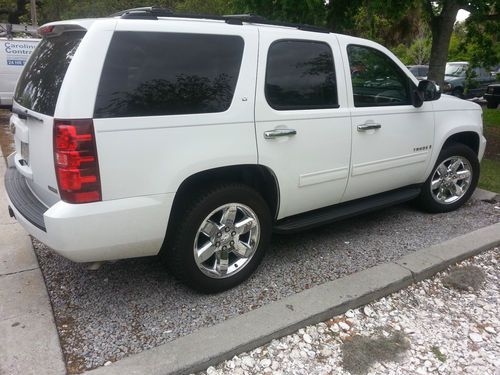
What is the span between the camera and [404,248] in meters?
4.19

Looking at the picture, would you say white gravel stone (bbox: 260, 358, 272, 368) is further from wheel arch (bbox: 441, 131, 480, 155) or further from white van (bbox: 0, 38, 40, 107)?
white van (bbox: 0, 38, 40, 107)

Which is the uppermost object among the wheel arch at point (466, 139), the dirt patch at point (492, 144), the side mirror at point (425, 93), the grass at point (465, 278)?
the side mirror at point (425, 93)

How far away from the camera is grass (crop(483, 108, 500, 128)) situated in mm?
11648

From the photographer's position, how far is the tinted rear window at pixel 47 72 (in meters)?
2.75

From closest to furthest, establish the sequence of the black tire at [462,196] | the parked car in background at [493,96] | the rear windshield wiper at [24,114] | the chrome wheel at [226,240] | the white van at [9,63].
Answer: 1. the rear windshield wiper at [24,114]
2. the chrome wheel at [226,240]
3. the black tire at [462,196]
4. the white van at [9,63]
5. the parked car in background at [493,96]

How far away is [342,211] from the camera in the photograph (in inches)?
158

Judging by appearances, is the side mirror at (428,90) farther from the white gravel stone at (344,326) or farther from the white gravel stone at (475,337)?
the white gravel stone at (344,326)

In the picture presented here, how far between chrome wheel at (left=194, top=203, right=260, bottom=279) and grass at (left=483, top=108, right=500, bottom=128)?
1013 cm

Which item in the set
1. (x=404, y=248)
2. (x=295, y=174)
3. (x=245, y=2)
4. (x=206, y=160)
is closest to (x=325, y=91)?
(x=295, y=174)

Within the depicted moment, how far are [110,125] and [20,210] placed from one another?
3.26ft

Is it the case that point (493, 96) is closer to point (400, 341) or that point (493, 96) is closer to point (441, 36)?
point (441, 36)

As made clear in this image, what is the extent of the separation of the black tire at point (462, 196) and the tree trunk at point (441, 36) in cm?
312

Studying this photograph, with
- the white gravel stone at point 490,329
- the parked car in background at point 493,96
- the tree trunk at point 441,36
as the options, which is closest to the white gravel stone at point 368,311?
the white gravel stone at point 490,329

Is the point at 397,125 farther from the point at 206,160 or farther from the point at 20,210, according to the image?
the point at 20,210
